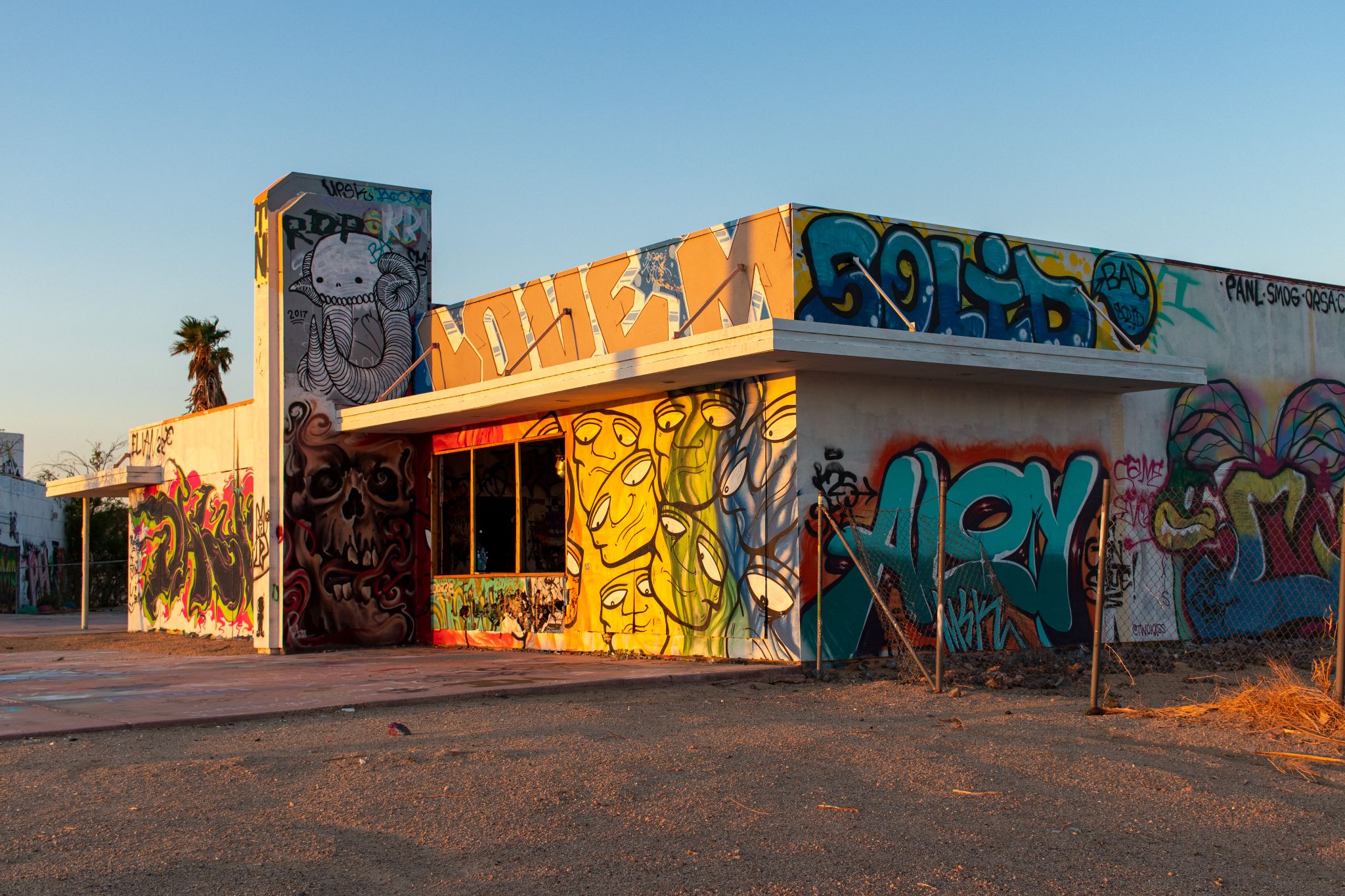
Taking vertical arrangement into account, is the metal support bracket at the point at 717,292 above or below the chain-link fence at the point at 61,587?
above

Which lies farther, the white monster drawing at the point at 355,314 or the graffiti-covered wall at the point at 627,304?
the white monster drawing at the point at 355,314

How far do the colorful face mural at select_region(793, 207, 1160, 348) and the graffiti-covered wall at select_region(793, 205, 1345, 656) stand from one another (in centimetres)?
2

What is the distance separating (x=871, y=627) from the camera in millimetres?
12914

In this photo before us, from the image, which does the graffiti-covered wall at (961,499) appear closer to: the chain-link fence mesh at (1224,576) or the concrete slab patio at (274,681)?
the chain-link fence mesh at (1224,576)

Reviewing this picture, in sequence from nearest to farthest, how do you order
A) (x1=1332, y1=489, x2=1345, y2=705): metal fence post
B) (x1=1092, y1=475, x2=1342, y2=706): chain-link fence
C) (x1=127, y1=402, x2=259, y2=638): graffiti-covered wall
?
(x1=1332, y1=489, x2=1345, y2=705): metal fence post → (x1=1092, y1=475, x2=1342, y2=706): chain-link fence → (x1=127, y1=402, x2=259, y2=638): graffiti-covered wall

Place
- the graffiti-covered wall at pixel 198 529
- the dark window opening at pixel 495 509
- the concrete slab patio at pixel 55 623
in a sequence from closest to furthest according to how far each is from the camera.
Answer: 1. the dark window opening at pixel 495 509
2. the graffiti-covered wall at pixel 198 529
3. the concrete slab patio at pixel 55 623

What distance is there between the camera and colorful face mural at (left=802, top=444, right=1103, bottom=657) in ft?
42.0

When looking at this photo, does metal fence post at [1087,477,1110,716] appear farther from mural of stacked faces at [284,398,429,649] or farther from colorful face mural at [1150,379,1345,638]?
mural of stacked faces at [284,398,429,649]

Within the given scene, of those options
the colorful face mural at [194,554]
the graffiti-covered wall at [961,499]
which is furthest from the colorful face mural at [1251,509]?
the colorful face mural at [194,554]

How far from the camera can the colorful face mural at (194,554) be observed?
19.9 metres

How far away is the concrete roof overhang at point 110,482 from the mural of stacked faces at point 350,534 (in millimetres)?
7221

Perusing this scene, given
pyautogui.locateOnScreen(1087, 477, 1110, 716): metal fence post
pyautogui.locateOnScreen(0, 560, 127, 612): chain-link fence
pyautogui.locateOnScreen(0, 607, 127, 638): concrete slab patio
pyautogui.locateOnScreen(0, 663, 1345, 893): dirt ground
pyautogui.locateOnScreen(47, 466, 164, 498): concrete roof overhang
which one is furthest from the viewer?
pyautogui.locateOnScreen(0, 560, 127, 612): chain-link fence

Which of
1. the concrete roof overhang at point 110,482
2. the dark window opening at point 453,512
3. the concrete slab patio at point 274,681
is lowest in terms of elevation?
the concrete slab patio at point 274,681

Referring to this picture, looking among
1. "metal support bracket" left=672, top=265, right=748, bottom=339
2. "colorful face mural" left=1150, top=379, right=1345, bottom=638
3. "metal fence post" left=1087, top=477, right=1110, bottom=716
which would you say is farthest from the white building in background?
"metal fence post" left=1087, top=477, right=1110, bottom=716
